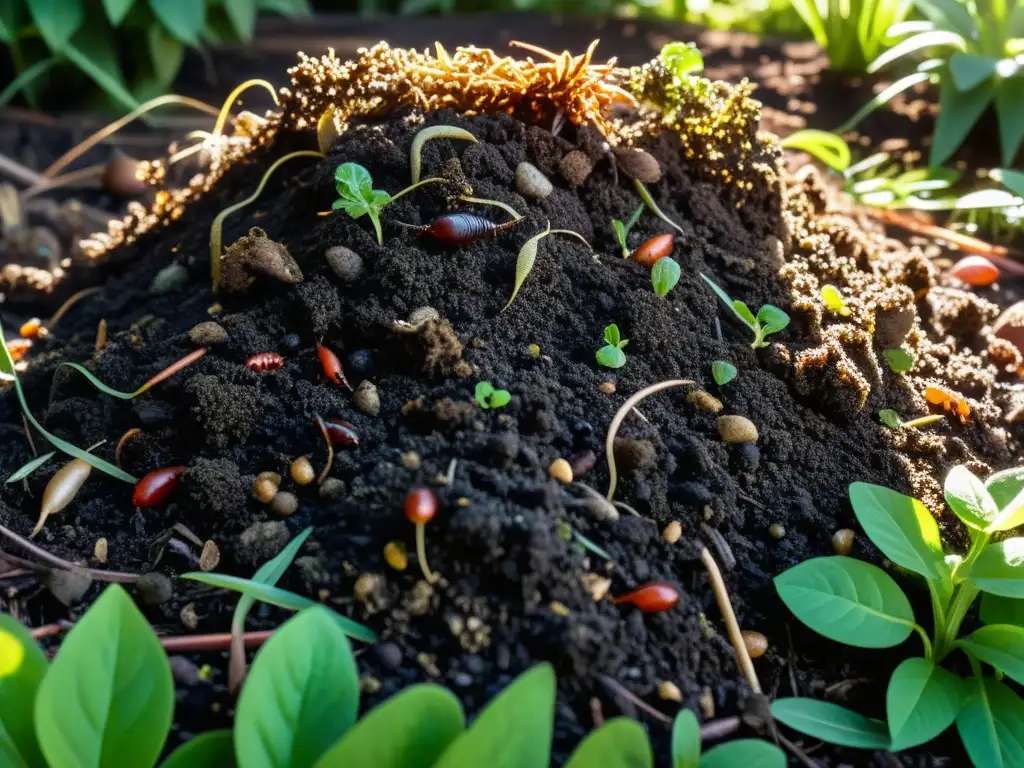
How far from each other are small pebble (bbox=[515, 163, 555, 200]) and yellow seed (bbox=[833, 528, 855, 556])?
66 cm

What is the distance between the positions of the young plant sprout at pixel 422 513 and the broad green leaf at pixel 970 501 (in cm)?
66

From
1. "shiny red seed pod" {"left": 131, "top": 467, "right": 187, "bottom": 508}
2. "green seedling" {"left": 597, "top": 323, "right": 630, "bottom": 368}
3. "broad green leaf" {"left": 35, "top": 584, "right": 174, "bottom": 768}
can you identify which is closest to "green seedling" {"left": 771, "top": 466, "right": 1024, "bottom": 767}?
"green seedling" {"left": 597, "top": 323, "right": 630, "bottom": 368}

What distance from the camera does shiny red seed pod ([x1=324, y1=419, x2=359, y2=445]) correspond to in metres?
1.16

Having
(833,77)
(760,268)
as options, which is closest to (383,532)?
(760,268)

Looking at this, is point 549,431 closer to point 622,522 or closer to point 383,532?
point 622,522

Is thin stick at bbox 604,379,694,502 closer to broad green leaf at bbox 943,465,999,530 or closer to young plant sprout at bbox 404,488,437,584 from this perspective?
young plant sprout at bbox 404,488,437,584

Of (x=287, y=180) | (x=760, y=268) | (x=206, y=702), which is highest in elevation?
(x=287, y=180)

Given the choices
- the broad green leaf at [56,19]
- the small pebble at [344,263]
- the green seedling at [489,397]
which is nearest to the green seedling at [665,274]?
the green seedling at [489,397]

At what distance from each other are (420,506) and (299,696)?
231mm

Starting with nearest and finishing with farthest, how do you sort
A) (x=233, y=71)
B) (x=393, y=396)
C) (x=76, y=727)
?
(x=76, y=727) < (x=393, y=396) < (x=233, y=71)

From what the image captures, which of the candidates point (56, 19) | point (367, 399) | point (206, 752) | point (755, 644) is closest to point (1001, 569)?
point (755, 644)

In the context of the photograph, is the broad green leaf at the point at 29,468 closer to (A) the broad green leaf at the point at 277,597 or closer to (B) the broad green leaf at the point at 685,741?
(A) the broad green leaf at the point at 277,597

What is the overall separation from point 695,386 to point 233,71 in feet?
7.73

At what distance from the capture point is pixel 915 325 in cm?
162
